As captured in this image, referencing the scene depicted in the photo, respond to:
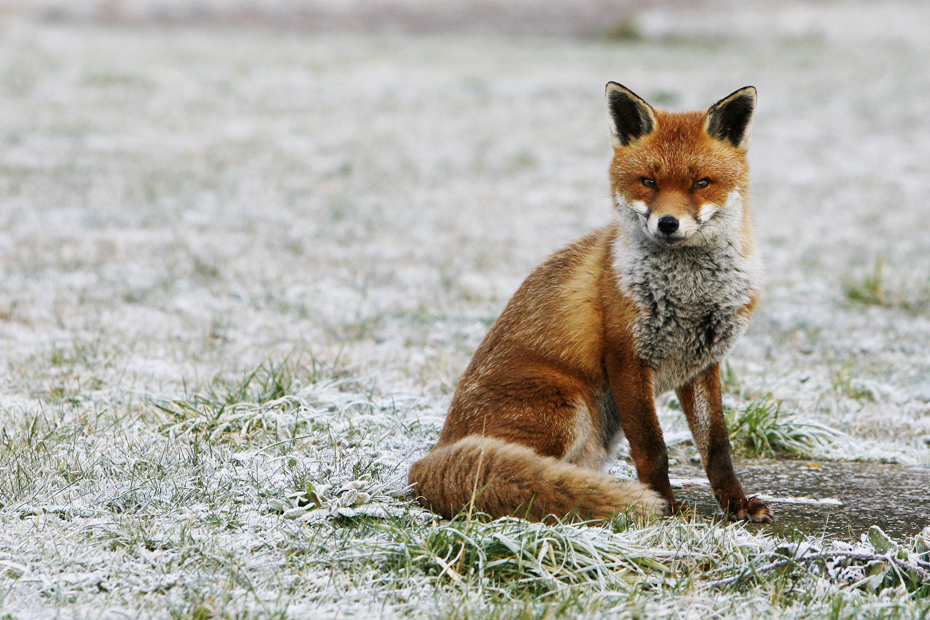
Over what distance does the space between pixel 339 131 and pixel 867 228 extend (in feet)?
28.9

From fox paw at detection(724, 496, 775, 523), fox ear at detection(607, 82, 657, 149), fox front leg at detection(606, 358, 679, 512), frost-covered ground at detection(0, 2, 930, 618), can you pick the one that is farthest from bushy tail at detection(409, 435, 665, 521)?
fox ear at detection(607, 82, 657, 149)

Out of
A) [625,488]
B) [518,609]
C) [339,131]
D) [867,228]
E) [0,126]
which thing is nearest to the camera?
[518,609]

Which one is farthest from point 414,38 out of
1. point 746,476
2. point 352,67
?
point 746,476

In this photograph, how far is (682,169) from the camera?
3.32m

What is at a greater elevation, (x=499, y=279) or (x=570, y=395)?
(x=570, y=395)

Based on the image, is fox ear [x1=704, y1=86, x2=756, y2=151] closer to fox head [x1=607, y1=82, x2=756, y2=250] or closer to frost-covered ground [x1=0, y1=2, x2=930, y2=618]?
fox head [x1=607, y1=82, x2=756, y2=250]

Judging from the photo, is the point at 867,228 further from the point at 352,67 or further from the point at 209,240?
the point at 352,67

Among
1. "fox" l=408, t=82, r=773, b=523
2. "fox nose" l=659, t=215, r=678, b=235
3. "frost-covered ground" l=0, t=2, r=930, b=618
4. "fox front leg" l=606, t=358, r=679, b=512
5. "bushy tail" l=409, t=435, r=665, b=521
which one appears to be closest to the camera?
"frost-covered ground" l=0, t=2, r=930, b=618

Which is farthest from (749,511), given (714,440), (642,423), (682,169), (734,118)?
(734,118)

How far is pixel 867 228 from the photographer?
33.5 ft

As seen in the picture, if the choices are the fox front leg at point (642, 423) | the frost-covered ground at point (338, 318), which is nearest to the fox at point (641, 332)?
the fox front leg at point (642, 423)

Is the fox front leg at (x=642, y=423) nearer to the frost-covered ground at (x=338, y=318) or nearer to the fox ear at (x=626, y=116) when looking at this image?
the frost-covered ground at (x=338, y=318)

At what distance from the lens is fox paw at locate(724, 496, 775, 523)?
11.2 ft

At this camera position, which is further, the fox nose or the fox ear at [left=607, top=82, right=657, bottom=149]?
the fox ear at [left=607, top=82, right=657, bottom=149]
